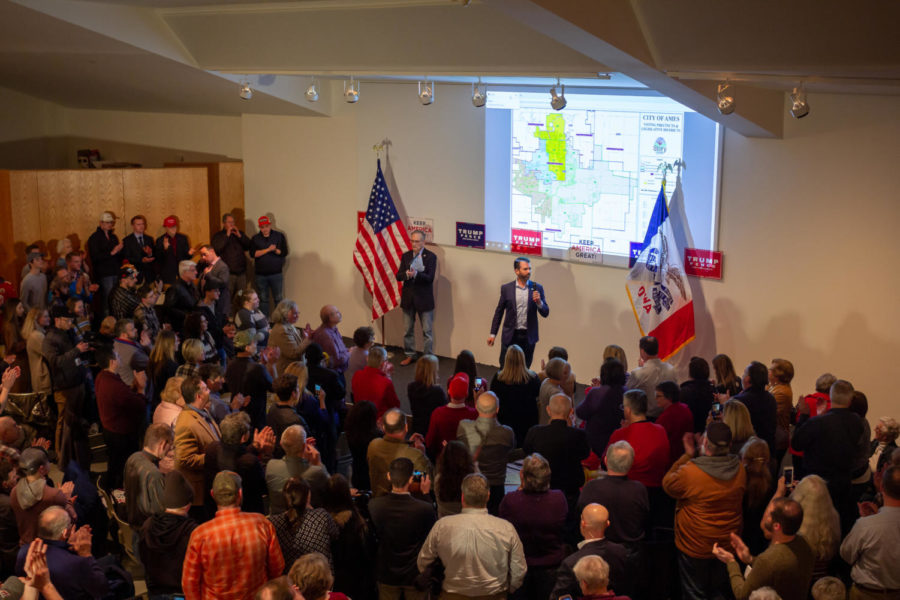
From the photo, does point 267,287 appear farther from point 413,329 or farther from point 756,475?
point 756,475

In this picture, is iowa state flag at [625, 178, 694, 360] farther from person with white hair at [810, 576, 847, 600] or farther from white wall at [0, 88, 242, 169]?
white wall at [0, 88, 242, 169]

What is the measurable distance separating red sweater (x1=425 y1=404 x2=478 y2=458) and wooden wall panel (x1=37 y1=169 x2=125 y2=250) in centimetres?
670

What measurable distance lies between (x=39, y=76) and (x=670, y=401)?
917 centimetres

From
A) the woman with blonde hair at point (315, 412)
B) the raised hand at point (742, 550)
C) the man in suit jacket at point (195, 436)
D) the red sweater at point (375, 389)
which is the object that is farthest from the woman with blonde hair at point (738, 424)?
the man in suit jacket at point (195, 436)

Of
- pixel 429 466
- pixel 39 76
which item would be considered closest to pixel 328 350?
pixel 429 466

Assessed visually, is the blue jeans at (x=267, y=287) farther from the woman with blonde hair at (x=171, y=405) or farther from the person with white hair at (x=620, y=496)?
the person with white hair at (x=620, y=496)

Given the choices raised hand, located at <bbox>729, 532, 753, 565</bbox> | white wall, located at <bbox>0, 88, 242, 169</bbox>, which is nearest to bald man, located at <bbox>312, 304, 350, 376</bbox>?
raised hand, located at <bbox>729, 532, 753, 565</bbox>

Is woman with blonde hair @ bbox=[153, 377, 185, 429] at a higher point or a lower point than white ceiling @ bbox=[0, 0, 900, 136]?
lower

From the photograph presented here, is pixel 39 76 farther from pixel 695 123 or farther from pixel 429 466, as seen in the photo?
pixel 429 466

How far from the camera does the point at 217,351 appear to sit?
826 cm

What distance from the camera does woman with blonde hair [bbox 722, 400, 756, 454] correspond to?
5008mm

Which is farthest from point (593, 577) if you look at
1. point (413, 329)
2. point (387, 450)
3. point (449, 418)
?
point (413, 329)

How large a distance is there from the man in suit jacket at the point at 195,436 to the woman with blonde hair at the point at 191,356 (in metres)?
0.80

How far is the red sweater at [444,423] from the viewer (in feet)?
17.7
